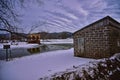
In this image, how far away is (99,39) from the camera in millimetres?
13000

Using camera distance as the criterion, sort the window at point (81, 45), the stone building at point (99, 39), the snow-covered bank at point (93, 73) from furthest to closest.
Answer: the window at point (81, 45) < the stone building at point (99, 39) < the snow-covered bank at point (93, 73)

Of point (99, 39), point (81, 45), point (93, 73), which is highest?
point (99, 39)

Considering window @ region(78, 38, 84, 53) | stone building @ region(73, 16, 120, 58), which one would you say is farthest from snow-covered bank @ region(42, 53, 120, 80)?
window @ region(78, 38, 84, 53)

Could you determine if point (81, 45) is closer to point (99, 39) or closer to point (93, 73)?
point (99, 39)

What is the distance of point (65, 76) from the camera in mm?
7512

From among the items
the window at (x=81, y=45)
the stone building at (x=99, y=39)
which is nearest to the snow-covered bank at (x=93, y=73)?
the stone building at (x=99, y=39)

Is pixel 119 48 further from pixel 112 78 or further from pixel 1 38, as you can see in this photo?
pixel 1 38

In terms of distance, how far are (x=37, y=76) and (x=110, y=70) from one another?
12.3 feet

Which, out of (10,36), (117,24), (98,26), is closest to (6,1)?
(10,36)

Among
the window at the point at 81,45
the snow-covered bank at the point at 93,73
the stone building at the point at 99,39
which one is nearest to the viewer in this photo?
the snow-covered bank at the point at 93,73

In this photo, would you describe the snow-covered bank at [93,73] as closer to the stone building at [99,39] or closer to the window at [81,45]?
the stone building at [99,39]

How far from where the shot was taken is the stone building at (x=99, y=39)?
496 inches

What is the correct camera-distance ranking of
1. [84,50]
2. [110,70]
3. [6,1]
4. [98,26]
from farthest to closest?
[84,50]
[98,26]
[110,70]
[6,1]

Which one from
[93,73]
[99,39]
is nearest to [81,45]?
[99,39]
